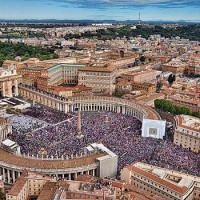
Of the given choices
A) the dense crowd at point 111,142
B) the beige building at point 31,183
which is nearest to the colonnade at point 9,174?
the beige building at point 31,183

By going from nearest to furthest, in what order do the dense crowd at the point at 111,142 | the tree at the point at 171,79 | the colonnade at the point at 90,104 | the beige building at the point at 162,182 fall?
the beige building at the point at 162,182 < the dense crowd at the point at 111,142 < the colonnade at the point at 90,104 < the tree at the point at 171,79

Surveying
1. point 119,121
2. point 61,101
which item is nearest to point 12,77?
point 61,101

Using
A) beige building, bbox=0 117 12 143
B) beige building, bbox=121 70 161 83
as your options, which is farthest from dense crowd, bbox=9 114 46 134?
beige building, bbox=121 70 161 83

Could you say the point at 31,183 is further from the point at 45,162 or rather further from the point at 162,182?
the point at 162,182

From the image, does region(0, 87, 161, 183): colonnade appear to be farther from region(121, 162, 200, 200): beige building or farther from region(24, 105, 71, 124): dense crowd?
region(121, 162, 200, 200): beige building

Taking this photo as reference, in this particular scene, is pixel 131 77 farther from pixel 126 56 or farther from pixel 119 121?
pixel 126 56

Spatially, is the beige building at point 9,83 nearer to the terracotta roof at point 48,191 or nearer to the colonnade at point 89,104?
the colonnade at point 89,104
